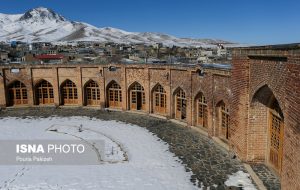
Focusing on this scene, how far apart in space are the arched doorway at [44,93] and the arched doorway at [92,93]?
11.0 ft

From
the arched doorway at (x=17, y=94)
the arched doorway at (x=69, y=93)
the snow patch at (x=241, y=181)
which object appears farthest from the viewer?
the arched doorway at (x=17, y=94)

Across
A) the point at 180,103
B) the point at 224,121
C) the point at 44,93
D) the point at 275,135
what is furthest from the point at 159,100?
the point at 275,135

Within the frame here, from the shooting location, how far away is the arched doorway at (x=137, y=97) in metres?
26.4

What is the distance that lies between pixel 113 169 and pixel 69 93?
1558 centimetres

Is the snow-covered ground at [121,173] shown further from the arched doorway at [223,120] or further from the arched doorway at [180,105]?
the arched doorway at [180,105]

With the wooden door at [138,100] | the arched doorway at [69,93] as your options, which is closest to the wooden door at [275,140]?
the wooden door at [138,100]

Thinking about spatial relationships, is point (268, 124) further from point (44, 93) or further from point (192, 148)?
point (44, 93)

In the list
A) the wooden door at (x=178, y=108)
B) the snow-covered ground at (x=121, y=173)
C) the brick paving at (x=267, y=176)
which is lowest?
the snow-covered ground at (x=121, y=173)

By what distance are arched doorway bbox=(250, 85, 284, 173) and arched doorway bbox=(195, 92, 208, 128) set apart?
19.5 feet

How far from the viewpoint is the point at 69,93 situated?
29.0 m

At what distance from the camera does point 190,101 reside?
21.4m

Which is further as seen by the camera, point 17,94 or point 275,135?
point 17,94

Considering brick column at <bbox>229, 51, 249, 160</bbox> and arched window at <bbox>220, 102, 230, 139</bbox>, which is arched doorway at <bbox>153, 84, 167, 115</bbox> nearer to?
arched window at <bbox>220, 102, 230, 139</bbox>

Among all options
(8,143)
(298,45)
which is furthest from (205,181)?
(8,143)
